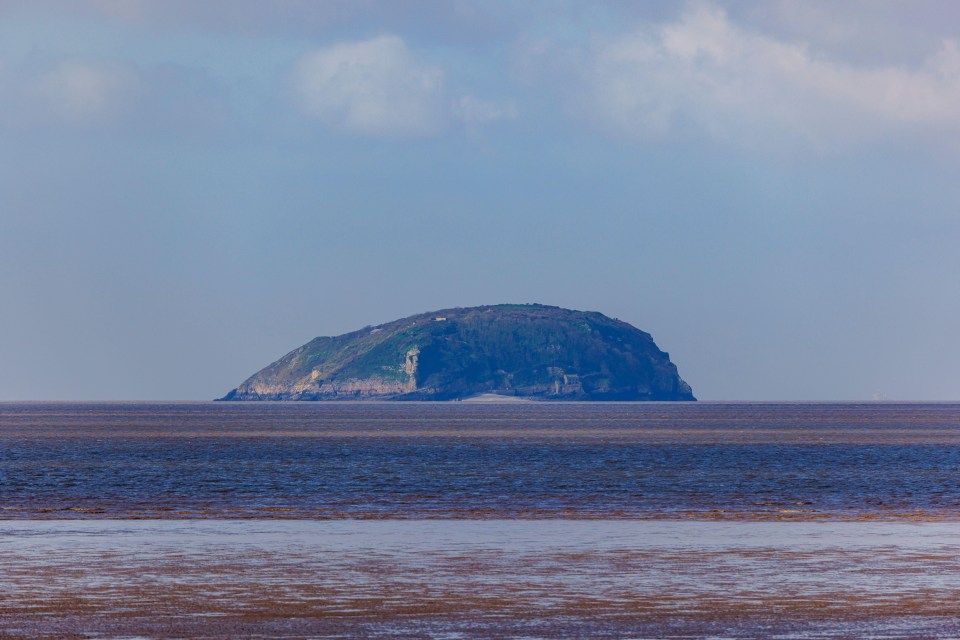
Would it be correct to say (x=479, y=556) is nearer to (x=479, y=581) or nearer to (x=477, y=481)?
(x=479, y=581)

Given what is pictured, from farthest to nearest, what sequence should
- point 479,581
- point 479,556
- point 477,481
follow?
Answer: 1. point 477,481
2. point 479,556
3. point 479,581

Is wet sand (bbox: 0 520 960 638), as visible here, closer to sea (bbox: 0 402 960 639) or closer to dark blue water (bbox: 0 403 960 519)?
sea (bbox: 0 402 960 639)

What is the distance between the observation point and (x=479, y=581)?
23375mm

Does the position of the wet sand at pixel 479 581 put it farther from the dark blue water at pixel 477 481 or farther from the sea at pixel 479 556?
the dark blue water at pixel 477 481

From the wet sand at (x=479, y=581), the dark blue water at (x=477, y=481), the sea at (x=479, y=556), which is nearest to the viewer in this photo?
the wet sand at (x=479, y=581)

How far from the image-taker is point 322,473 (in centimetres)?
6525

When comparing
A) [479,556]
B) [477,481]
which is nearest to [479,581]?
[479,556]

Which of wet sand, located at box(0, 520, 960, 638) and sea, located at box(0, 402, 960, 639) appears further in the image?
sea, located at box(0, 402, 960, 639)

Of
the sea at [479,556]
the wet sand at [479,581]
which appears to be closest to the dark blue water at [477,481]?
the sea at [479,556]

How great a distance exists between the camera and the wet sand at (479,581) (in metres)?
18.9

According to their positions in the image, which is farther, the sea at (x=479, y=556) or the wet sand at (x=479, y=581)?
the sea at (x=479, y=556)

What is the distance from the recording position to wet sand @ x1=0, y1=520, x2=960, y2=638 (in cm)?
1888

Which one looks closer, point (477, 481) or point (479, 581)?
point (479, 581)

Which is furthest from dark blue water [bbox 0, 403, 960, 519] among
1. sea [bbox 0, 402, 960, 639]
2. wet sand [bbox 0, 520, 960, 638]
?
wet sand [bbox 0, 520, 960, 638]
